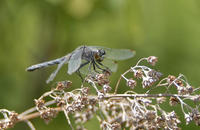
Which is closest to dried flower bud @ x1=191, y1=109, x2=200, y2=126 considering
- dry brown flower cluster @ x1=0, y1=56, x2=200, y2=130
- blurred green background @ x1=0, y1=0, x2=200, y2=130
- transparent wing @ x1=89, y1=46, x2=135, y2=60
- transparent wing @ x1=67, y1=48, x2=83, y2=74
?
dry brown flower cluster @ x1=0, y1=56, x2=200, y2=130

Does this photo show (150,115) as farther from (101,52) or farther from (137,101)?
(101,52)

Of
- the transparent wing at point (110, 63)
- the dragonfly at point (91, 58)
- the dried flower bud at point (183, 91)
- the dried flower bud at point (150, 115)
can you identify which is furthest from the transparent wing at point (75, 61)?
the dried flower bud at point (183, 91)

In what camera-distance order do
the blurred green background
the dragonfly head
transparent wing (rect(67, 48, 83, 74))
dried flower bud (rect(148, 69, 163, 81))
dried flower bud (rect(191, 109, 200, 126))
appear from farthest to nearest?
the blurred green background
the dragonfly head
transparent wing (rect(67, 48, 83, 74))
dried flower bud (rect(148, 69, 163, 81))
dried flower bud (rect(191, 109, 200, 126))

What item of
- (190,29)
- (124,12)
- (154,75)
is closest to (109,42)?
(190,29)

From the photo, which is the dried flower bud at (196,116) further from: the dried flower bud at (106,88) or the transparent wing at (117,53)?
A: the transparent wing at (117,53)

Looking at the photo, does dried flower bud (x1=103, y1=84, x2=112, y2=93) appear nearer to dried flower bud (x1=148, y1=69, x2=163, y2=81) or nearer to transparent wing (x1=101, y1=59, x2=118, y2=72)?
dried flower bud (x1=148, y1=69, x2=163, y2=81)

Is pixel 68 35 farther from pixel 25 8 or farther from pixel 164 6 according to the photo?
pixel 164 6
